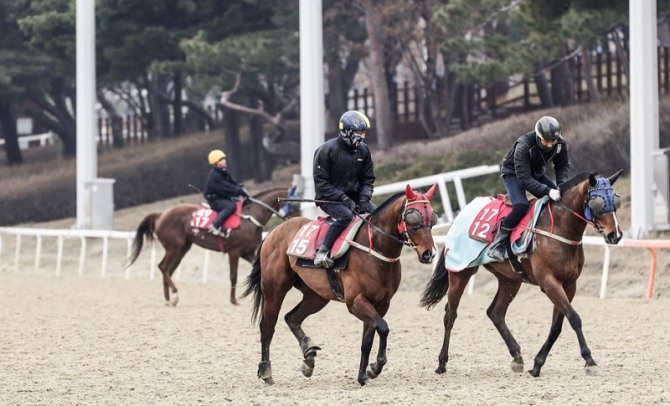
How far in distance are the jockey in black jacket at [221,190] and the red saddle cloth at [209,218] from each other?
7 cm

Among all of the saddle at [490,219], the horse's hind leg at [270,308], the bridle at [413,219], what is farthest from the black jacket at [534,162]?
the horse's hind leg at [270,308]

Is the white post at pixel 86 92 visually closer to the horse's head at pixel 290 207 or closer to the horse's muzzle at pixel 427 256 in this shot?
the horse's head at pixel 290 207

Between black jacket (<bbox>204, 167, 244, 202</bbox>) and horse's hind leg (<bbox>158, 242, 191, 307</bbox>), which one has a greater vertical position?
black jacket (<bbox>204, 167, 244, 202</bbox>)

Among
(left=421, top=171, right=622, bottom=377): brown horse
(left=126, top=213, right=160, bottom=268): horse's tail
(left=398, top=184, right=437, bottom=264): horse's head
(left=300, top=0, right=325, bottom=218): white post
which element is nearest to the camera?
(left=398, top=184, right=437, bottom=264): horse's head

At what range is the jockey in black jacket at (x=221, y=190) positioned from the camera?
19344 millimetres

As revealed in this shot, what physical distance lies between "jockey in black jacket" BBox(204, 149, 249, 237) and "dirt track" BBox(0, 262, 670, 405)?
1150mm

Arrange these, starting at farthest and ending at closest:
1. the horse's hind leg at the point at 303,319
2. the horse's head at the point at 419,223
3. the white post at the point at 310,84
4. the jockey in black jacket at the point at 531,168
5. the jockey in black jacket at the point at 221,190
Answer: the white post at the point at 310,84 → the jockey in black jacket at the point at 221,190 → the jockey in black jacket at the point at 531,168 → the horse's hind leg at the point at 303,319 → the horse's head at the point at 419,223

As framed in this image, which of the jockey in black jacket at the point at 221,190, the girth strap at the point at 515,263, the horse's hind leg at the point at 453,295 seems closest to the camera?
the girth strap at the point at 515,263

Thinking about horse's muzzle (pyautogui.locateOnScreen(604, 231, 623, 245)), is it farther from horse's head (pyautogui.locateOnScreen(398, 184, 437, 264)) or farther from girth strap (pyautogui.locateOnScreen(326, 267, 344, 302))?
girth strap (pyautogui.locateOnScreen(326, 267, 344, 302))

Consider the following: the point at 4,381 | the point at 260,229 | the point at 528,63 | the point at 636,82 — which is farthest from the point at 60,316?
the point at 528,63

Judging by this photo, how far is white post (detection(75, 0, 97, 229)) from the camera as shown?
2936 cm

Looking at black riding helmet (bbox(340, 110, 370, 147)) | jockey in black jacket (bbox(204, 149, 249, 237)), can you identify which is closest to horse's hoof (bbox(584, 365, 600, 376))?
black riding helmet (bbox(340, 110, 370, 147))

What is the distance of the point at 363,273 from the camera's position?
36.1ft

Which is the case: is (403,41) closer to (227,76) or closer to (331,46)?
(331,46)
